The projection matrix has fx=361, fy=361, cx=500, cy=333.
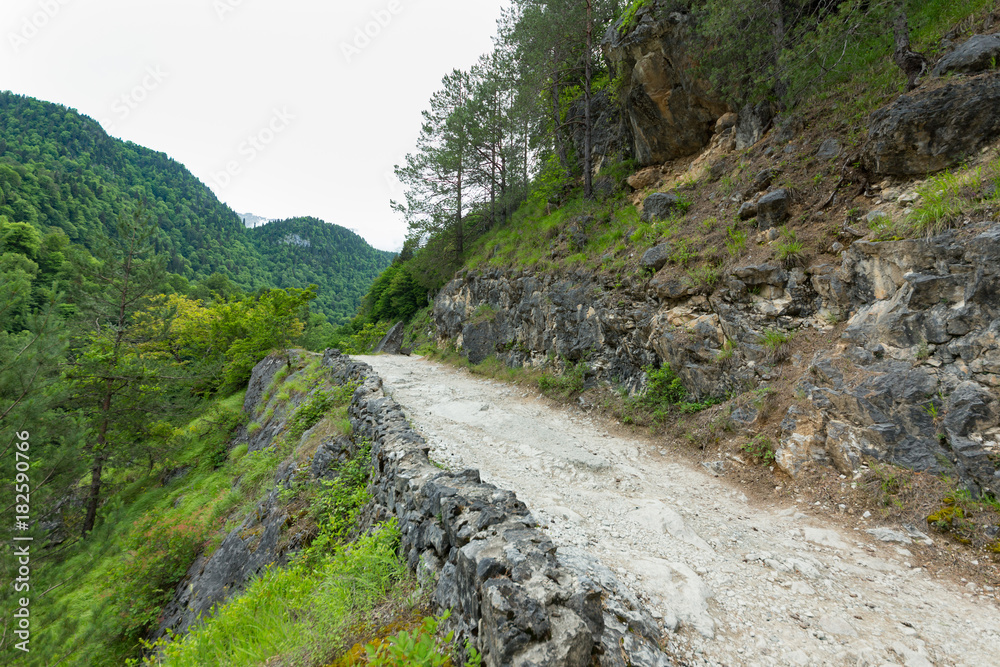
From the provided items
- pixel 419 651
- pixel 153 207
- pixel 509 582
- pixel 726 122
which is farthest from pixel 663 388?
pixel 153 207

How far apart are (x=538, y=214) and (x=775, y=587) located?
1850 cm

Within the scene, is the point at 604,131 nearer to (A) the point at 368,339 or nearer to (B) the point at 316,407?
(B) the point at 316,407

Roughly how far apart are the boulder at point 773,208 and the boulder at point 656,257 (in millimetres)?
2233

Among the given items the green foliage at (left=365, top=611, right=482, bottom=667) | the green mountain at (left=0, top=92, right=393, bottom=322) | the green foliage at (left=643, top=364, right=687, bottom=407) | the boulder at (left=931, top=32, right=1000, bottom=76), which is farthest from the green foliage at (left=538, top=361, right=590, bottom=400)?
the green mountain at (left=0, top=92, right=393, bottom=322)

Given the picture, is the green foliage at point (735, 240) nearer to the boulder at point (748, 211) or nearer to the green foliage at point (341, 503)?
the boulder at point (748, 211)

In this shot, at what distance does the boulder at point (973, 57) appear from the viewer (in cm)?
615

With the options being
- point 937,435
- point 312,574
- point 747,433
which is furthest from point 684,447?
point 312,574

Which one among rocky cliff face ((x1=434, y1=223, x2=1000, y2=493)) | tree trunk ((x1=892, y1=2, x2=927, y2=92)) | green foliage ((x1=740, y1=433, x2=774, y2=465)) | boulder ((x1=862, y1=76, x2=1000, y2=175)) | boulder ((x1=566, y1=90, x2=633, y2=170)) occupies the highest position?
boulder ((x1=566, y1=90, x2=633, y2=170))

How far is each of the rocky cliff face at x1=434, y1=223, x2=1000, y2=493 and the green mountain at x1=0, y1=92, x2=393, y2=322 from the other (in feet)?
327

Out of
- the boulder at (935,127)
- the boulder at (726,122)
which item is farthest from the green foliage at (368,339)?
the boulder at (935,127)

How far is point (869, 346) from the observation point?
18.9 ft

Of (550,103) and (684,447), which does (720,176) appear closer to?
(684,447)

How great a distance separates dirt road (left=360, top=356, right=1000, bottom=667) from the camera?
3.00m

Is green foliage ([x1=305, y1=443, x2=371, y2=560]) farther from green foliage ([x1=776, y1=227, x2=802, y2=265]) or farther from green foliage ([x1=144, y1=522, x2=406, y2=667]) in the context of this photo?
green foliage ([x1=776, y1=227, x2=802, y2=265])
